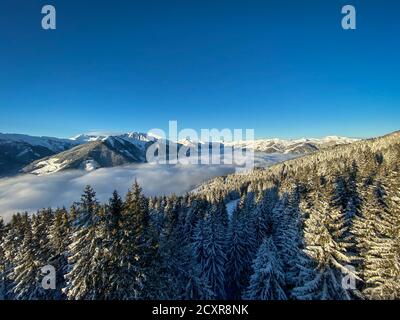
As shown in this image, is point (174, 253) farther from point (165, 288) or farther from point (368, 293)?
point (368, 293)

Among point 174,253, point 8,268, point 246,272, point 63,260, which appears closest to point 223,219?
point 246,272

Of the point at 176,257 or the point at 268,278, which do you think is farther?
the point at 268,278

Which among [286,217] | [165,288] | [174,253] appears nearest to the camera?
[165,288]

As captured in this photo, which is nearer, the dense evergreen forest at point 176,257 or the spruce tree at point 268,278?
the dense evergreen forest at point 176,257

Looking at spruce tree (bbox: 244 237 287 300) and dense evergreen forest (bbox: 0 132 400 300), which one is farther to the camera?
spruce tree (bbox: 244 237 287 300)

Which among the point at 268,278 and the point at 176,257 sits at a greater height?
the point at 176,257

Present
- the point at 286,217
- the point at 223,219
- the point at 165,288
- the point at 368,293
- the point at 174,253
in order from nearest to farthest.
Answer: the point at 368,293 → the point at 165,288 → the point at 174,253 → the point at 286,217 → the point at 223,219

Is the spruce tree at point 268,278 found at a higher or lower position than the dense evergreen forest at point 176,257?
lower

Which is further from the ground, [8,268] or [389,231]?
[389,231]

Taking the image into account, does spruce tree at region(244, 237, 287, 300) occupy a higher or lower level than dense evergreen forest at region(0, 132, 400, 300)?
lower
